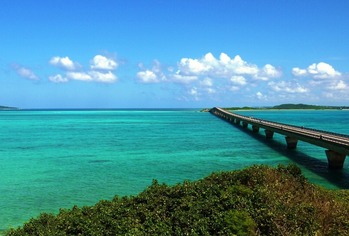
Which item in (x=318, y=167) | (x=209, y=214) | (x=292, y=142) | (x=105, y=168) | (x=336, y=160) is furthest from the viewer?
(x=292, y=142)

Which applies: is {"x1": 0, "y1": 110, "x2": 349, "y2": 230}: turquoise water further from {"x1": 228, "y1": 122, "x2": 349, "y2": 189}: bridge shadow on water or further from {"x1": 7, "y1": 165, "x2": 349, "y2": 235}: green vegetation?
{"x1": 7, "y1": 165, "x2": 349, "y2": 235}: green vegetation

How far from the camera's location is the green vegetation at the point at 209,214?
9164mm

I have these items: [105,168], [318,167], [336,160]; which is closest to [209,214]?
[105,168]

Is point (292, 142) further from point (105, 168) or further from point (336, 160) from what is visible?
point (105, 168)

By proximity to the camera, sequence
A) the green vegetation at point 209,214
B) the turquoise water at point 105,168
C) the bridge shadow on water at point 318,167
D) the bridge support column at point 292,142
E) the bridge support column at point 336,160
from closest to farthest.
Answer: the green vegetation at point 209,214, the turquoise water at point 105,168, the bridge shadow on water at point 318,167, the bridge support column at point 336,160, the bridge support column at point 292,142

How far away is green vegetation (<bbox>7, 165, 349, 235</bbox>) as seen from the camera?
916 centimetres

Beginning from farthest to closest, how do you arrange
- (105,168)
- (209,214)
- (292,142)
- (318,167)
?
(292,142), (318,167), (105,168), (209,214)

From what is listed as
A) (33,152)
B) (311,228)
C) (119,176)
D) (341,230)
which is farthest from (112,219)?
(33,152)

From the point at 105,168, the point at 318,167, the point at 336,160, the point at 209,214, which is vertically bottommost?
the point at 318,167

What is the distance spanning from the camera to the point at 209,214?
32.4 ft

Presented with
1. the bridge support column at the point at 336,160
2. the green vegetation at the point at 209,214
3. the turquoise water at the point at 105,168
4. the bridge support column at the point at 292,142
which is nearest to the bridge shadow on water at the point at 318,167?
the turquoise water at the point at 105,168

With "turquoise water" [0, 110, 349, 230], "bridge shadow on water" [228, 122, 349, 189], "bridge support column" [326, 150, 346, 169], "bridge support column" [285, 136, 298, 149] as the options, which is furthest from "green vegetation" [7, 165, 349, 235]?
"bridge support column" [285, 136, 298, 149]

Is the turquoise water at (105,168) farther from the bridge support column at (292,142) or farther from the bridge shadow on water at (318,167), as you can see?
the bridge support column at (292,142)

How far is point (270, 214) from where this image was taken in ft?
31.1
